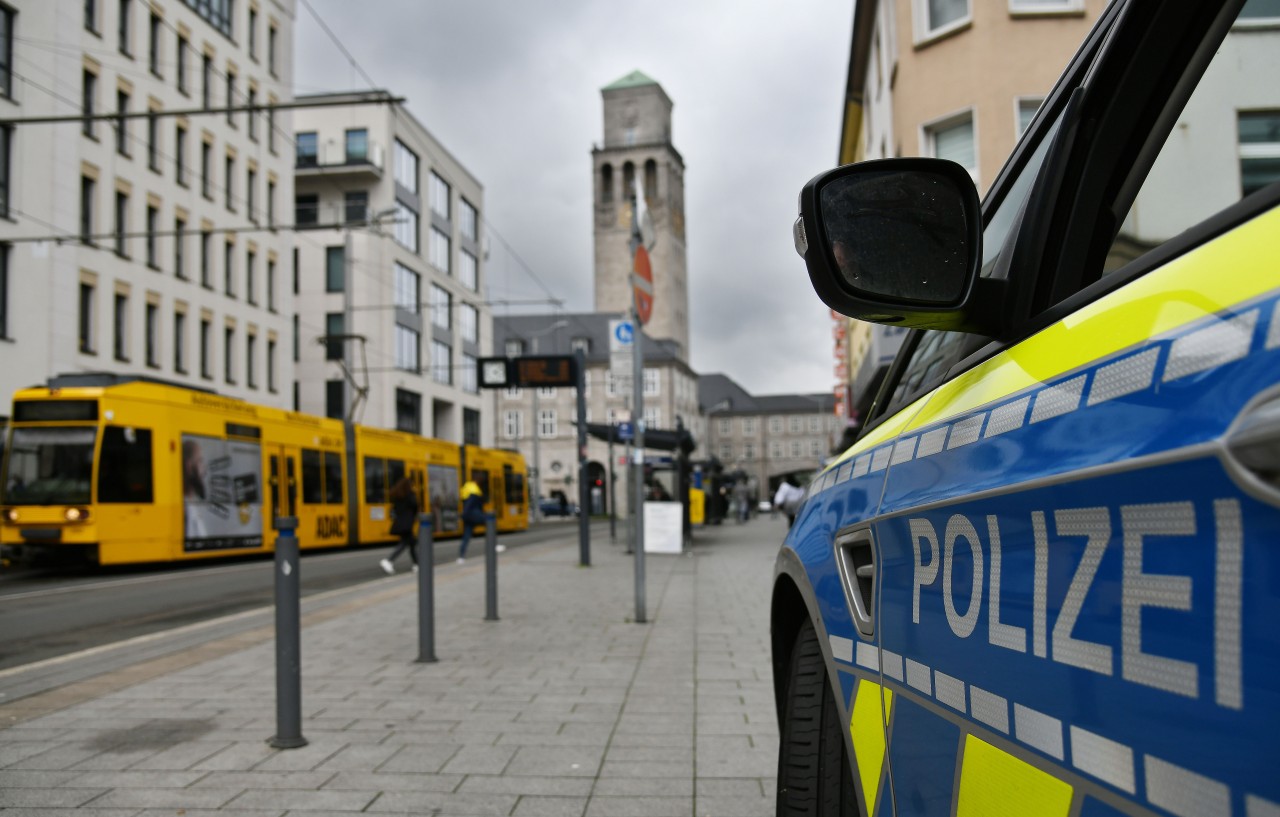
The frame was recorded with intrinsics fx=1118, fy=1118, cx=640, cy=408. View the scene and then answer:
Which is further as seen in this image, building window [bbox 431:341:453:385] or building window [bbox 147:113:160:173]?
building window [bbox 431:341:453:385]

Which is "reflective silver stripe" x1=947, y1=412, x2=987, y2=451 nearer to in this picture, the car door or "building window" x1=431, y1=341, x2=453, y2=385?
the car door

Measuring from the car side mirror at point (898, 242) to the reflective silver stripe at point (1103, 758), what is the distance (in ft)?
2.02

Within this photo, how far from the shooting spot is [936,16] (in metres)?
19.2

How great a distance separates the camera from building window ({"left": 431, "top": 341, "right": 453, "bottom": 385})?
5740 cm

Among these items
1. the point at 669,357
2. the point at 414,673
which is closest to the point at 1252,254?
the point at 414,673

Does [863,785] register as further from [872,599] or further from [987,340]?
[987,340]

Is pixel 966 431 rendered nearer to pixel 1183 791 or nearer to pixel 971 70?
pixel 1183 791

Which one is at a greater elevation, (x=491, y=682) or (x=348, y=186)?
(x=348, y=186)

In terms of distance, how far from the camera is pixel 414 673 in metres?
7.21

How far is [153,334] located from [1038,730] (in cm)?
3668

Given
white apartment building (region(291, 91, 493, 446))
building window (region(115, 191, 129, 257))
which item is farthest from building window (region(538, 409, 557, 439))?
building window (region(115, 191, 129, 257))

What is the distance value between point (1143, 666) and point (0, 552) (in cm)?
2067

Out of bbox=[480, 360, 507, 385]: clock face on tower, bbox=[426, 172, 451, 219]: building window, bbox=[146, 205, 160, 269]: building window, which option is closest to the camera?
bbox=[480, 360, 507, 385]: clock face on tower

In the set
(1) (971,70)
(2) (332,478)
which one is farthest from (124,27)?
(1) (971,70)
